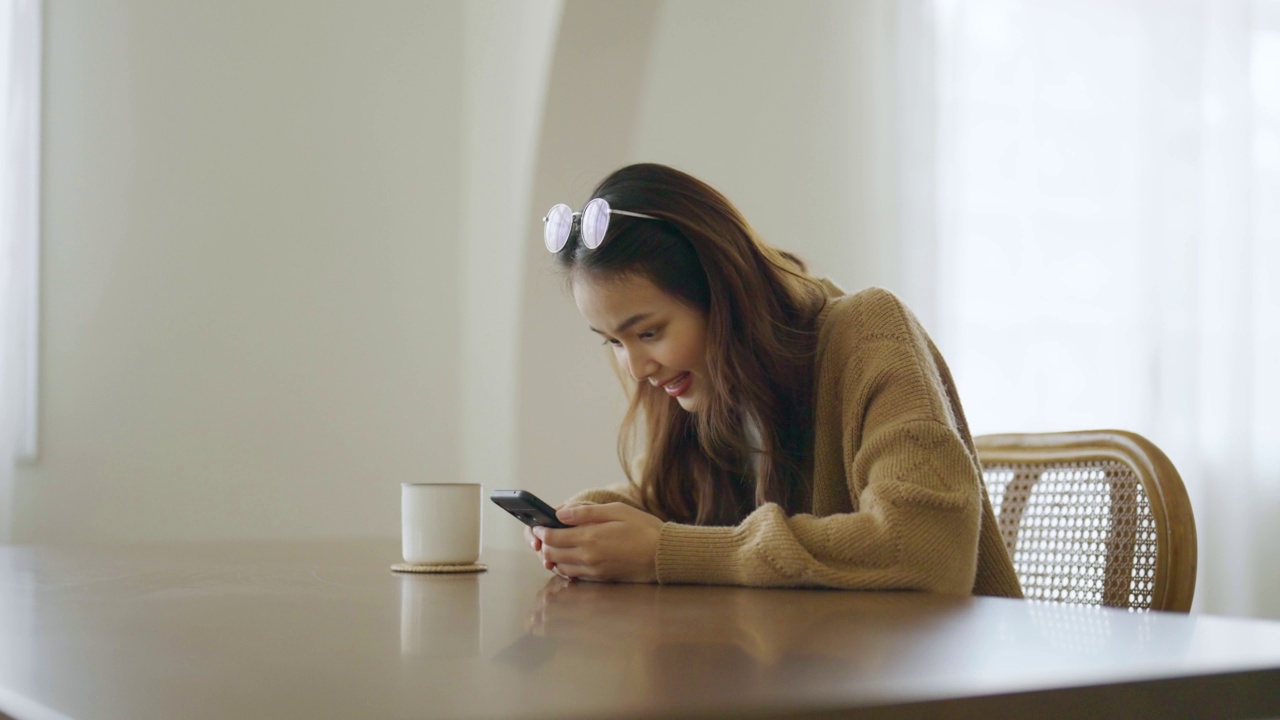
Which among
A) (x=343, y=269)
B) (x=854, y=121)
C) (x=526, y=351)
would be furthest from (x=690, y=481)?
(x=854, y=121)

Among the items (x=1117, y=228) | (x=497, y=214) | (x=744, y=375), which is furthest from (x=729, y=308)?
(x=1117, y=228)

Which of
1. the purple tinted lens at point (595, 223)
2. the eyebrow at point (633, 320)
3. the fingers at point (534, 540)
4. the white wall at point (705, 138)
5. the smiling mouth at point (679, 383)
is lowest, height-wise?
the fingers at point (534, 540)

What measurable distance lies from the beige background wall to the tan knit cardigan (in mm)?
1578

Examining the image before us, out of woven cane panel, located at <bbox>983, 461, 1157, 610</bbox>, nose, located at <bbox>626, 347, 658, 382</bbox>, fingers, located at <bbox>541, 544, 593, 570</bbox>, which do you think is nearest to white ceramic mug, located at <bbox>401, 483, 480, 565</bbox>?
fingers, located at <bbox>541, 544, 593, 570</bbox>

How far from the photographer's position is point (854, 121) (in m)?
3.61

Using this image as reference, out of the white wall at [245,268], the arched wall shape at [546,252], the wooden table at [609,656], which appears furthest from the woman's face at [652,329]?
the white wall at [245,268]

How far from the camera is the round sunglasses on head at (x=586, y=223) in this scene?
4.85ft

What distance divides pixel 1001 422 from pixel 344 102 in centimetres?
197

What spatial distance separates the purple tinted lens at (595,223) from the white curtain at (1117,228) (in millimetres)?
2210

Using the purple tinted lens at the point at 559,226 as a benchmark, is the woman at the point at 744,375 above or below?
below

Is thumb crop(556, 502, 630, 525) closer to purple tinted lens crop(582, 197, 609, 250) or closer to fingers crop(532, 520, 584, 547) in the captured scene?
fingers crop(532, 520, 584, 547)

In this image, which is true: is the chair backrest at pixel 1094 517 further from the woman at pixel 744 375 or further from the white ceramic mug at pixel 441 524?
the white ceramic mug at pixel 441 524

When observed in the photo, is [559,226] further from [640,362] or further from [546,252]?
[546,252]

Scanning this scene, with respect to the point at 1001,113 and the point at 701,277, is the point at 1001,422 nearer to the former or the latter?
the point at 1001,113
